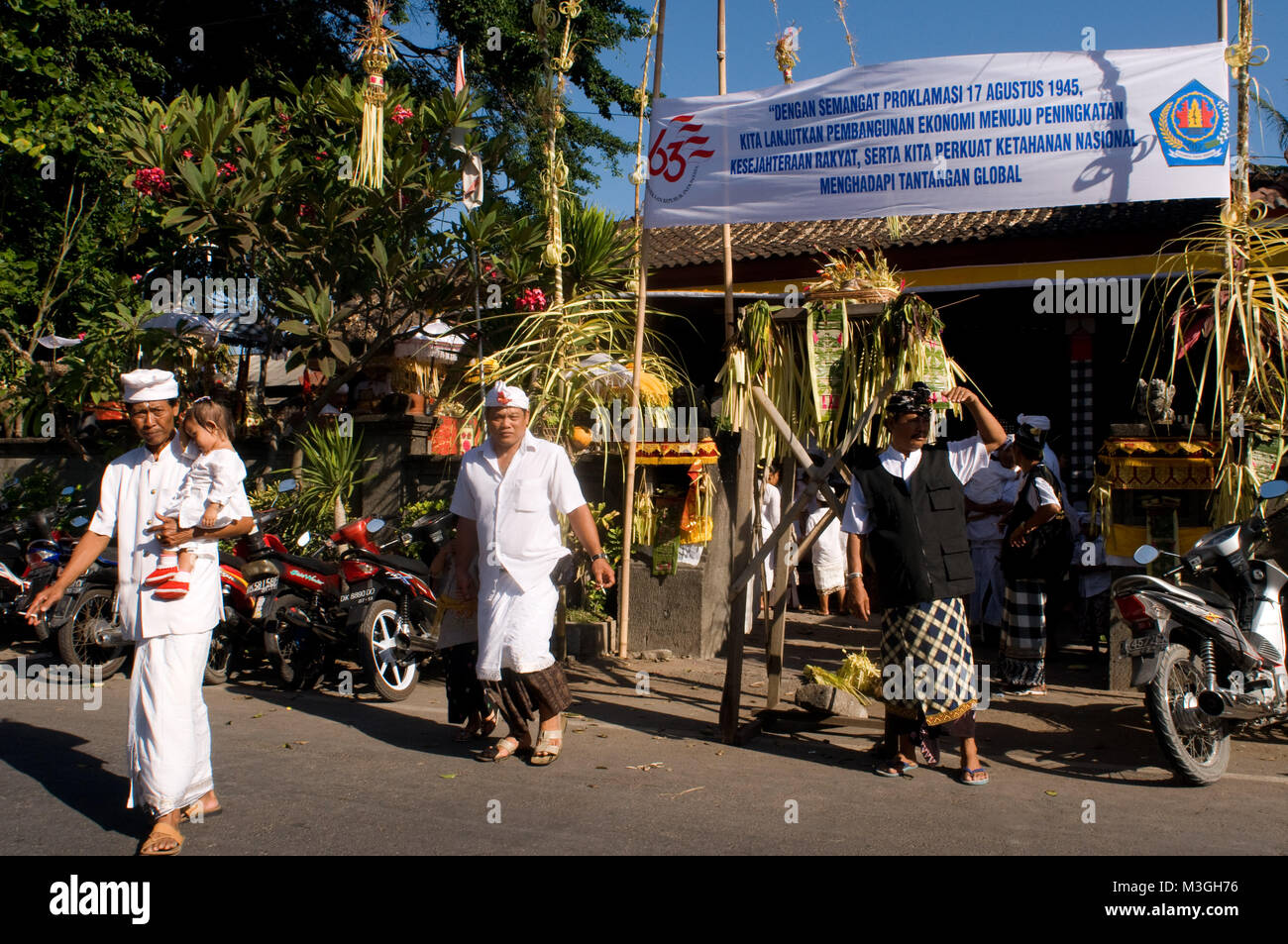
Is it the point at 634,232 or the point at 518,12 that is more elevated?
the point at 518,12

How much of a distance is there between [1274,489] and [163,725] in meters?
5.38

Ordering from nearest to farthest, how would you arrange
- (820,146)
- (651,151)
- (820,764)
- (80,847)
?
(80,847), (820,764), (820,146), (651,151)

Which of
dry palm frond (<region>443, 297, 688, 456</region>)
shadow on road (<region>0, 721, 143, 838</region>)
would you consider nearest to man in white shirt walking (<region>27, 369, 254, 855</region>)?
shadow on road (<region>0, 721, 143, 838</region>)

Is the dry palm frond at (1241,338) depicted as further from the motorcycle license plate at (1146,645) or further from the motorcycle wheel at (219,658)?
the motorcycle wheel at (219,658)

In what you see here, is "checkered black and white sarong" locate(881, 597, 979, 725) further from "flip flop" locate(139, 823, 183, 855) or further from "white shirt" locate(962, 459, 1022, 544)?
"flip flop" locate(139, 823, 183, 855)

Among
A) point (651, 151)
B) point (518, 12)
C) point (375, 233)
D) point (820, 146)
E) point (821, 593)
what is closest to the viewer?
point (820, 146)

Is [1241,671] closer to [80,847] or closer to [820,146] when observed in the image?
[820,146]

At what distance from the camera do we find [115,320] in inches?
394

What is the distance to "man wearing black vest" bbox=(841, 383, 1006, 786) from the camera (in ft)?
16.7

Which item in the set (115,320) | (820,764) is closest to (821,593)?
(820,764)

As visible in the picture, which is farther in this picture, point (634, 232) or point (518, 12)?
point (518, 12)

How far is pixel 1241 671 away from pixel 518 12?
14.7 m

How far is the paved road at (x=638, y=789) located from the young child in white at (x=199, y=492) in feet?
3.45

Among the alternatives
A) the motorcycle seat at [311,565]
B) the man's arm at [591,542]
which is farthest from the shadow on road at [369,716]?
the man's arm at [591,542]
